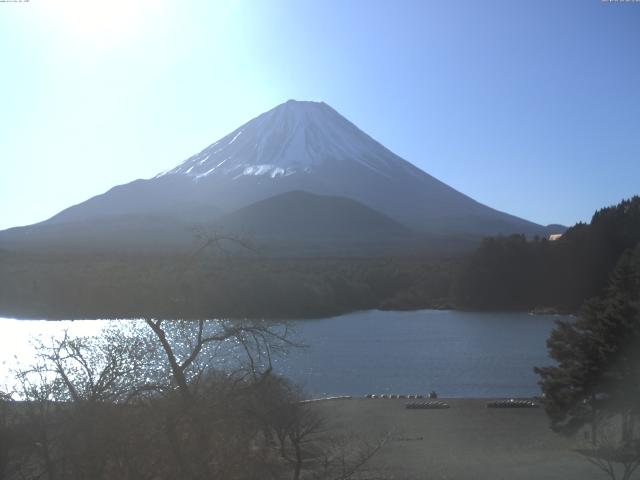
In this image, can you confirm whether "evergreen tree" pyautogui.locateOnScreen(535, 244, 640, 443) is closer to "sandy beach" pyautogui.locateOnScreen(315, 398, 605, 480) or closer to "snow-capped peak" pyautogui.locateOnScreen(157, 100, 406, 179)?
"sandy beach" pyautogui.locateOnScreen(315, 398, 605, 480)

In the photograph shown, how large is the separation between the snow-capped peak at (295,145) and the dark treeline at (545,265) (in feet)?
111

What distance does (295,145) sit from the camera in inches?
3066

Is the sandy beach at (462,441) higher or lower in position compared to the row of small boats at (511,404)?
lower

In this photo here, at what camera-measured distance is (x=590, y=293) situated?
37562 millimetres

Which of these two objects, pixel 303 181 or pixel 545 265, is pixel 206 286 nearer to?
pixel 545 265

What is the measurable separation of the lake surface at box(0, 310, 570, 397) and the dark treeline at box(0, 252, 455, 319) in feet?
2.76

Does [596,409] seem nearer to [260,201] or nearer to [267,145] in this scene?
[260,201]

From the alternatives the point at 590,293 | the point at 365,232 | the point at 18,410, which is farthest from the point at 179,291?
the point at 365,232

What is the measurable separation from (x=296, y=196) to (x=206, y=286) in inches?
2255

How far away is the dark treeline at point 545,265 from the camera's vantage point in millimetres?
38219

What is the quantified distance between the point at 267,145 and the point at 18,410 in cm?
7265

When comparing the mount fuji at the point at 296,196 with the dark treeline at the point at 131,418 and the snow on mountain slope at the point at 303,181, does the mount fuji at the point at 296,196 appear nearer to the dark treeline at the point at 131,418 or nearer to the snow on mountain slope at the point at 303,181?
the snow on mountain slope at the point at 303,181

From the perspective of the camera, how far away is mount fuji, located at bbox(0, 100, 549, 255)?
175ft

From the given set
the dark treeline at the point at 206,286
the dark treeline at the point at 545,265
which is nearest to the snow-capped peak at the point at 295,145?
the dark treeline at the point at 206,286
